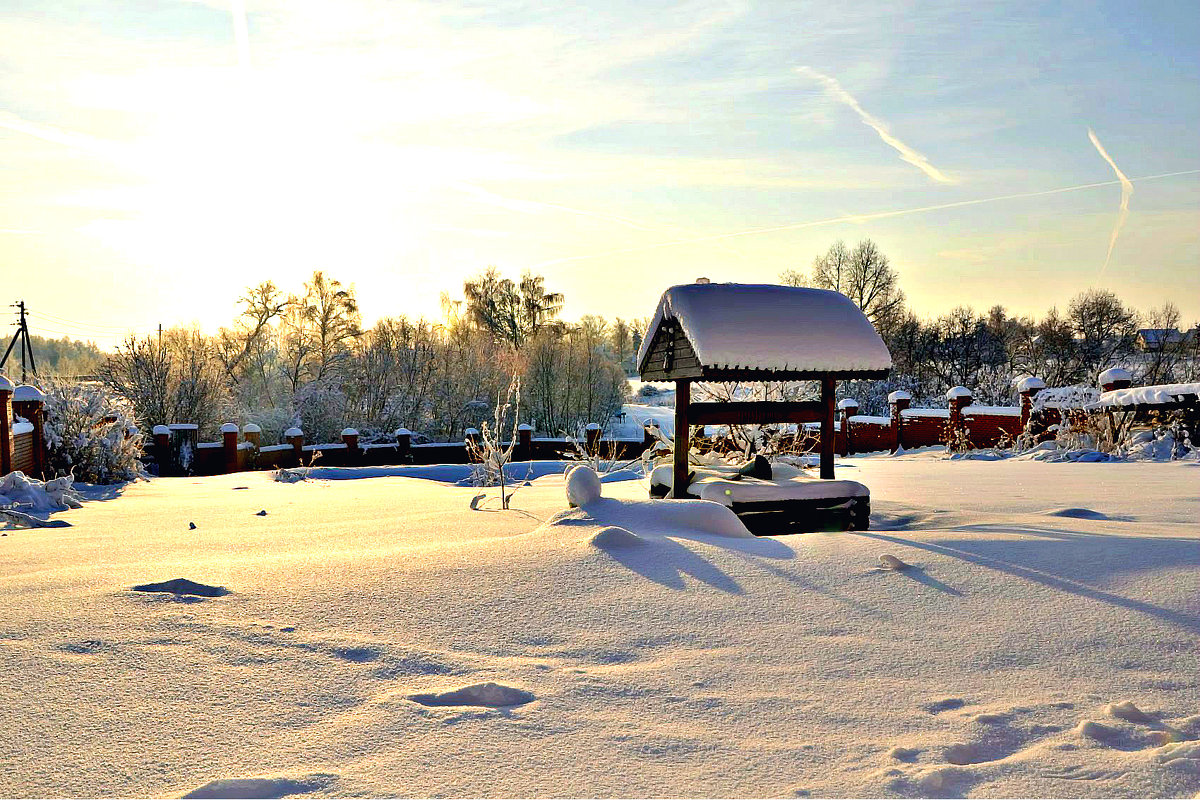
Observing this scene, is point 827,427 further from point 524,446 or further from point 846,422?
point 524,446

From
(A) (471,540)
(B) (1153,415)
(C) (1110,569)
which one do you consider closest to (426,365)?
(B) (1153,415)

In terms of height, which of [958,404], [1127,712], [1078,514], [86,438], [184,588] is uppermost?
[958,404]

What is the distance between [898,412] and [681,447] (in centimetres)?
1793

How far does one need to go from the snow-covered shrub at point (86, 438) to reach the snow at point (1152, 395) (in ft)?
63.0

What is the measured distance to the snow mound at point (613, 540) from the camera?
4.98 meters

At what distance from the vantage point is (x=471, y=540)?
225 inches

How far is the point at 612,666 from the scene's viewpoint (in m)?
3.31

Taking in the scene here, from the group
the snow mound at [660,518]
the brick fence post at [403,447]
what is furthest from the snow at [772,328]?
the brick fence post at [403,447]

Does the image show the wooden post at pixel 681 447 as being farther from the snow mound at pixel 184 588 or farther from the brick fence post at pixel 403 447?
the brick fence post at pixel 403 447

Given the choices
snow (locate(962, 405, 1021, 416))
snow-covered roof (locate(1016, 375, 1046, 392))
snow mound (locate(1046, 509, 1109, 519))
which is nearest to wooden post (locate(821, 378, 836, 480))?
snow mound (locate(1046, 509, 1109, 519))

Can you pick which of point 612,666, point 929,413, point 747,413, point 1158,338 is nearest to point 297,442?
point 747,413

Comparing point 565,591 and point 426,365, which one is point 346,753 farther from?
point 426,365

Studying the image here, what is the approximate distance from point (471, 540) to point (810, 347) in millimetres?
3827

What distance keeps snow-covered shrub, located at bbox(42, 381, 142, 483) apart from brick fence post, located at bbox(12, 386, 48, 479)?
0.46 meters
